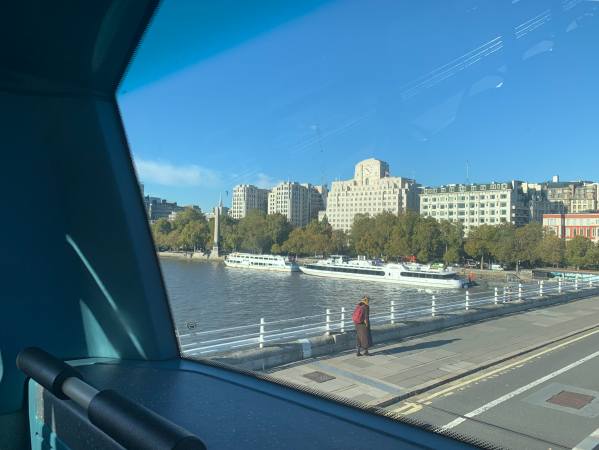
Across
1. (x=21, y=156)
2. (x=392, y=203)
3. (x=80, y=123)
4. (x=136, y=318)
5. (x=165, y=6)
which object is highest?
(x=165, y=6)

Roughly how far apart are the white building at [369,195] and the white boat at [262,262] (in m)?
0.70

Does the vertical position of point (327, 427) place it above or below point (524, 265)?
below

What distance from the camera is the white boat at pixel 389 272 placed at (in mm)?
2850

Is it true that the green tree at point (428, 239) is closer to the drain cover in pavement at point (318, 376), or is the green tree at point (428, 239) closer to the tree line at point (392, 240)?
the tree line at point (392, 240)

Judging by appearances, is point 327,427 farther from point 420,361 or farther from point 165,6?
point 165,6

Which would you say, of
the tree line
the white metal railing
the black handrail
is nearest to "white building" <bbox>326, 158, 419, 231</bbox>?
the tree line

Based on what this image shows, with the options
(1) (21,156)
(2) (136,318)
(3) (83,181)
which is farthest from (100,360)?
(1) (21,156)

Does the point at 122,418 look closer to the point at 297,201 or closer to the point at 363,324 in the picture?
the point at 297,201

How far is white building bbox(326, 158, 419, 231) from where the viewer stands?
2377 millimetres

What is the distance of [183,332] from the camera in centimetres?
306

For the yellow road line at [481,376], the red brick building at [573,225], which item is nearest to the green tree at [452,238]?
the red brick building at [573,225]

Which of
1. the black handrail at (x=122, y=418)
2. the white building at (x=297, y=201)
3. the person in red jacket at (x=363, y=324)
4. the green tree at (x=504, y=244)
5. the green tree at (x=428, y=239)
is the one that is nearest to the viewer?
the black handrail at (x=122, y=418)

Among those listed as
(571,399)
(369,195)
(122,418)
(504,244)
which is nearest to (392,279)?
(369,195)

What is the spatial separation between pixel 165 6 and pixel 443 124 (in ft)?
4.59
